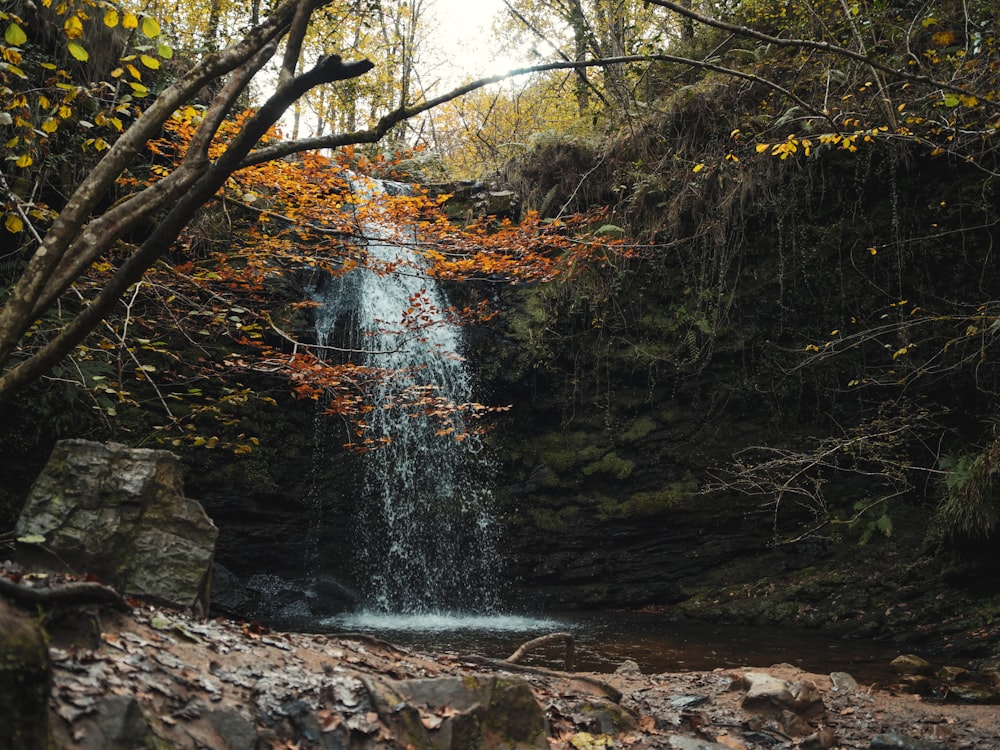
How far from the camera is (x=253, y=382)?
11.5 meters

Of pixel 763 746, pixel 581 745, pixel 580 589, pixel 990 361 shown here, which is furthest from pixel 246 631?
pixel 990 361

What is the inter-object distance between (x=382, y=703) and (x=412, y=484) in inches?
343

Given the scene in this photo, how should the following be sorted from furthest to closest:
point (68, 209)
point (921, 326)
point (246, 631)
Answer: point (921, 326) → point (246, 631) → point (68, 209)

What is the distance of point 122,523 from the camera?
14.8 feet

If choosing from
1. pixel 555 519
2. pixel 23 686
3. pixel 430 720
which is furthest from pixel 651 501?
pixel 23 686

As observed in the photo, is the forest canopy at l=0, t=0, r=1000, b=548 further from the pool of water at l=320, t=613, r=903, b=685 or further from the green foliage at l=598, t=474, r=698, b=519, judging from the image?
the pool of water at l=320, t=613, r=903, b=685

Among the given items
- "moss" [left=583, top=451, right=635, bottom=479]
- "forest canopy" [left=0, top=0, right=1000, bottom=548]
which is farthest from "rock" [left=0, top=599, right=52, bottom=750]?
"moss" [left=583, top=451, right=635, bottom=479]

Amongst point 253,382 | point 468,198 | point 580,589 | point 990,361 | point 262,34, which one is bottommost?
point 580,589

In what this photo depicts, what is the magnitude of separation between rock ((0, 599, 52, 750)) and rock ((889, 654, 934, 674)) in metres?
7.53

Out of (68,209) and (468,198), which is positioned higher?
(468,198)

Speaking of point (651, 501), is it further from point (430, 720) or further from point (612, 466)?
point (430, 720)

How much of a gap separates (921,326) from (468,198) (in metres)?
8.04

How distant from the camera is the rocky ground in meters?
2.67

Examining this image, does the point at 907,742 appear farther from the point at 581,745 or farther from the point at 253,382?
the point at 253,382
